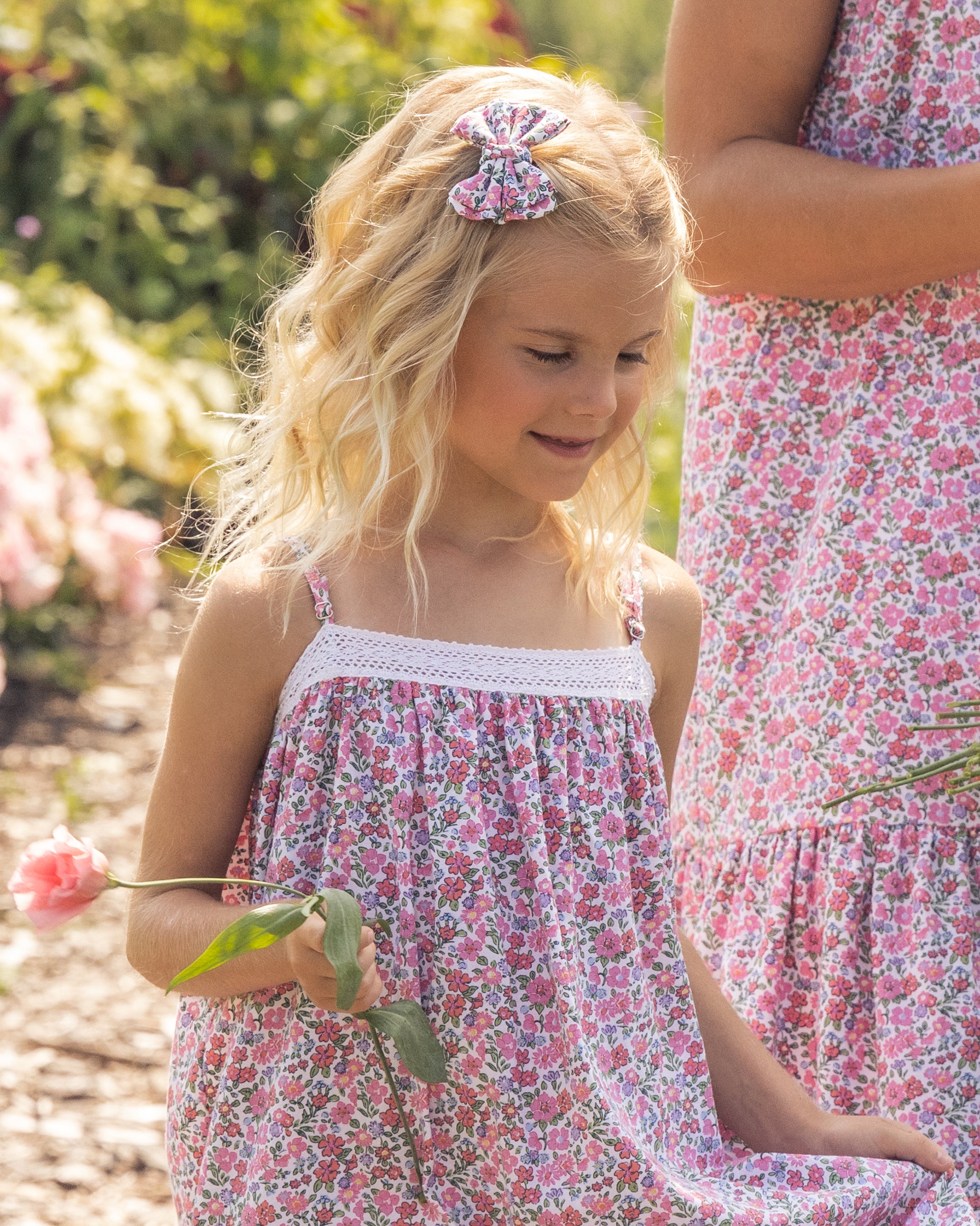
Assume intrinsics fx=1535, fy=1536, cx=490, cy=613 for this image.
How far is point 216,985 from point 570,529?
573 millimetres

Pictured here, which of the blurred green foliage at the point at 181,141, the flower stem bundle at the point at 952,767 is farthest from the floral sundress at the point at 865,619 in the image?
the blurred green foliage at the point at 181,141

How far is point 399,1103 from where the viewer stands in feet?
4.19

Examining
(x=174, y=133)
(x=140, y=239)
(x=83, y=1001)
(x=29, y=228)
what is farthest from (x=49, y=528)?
(x=174, y=133)

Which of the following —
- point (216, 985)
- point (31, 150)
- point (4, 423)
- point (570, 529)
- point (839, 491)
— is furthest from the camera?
point (31, 150)

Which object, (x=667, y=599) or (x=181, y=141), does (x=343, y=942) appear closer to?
(x=667, y=599)

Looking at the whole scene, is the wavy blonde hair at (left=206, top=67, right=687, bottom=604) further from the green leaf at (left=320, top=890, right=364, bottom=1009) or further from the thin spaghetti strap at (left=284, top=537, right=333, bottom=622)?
the green leaf at (left=320, top=890, right=364, bottom=1009)

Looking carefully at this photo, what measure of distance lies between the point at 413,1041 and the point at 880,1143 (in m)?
0.56

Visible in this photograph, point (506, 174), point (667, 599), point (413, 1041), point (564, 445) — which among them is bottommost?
point (413, 1041)

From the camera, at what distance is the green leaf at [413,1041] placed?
124cm

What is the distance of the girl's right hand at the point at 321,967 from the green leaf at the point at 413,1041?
2 cm

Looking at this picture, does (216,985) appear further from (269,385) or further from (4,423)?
(4,423)

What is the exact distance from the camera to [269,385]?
1611 millimetres

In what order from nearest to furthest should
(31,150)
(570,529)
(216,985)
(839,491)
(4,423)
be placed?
(216,985) → (570,529) → (839,491) → (4,423) → (31,150)


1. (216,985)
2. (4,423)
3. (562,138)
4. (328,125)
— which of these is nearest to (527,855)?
(216,985)
